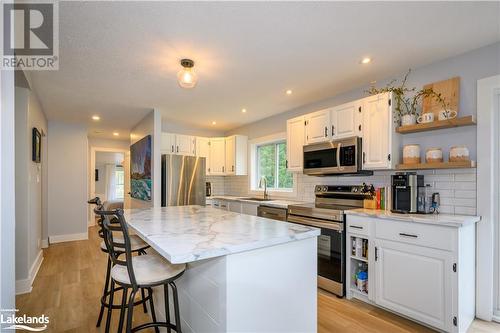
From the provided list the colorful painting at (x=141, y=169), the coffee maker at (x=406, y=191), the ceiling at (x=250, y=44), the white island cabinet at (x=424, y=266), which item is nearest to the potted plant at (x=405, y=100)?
the ceiling at (x=250, y=44)

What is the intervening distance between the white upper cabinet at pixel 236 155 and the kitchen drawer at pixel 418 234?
3.10 m

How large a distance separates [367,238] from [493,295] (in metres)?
1.07

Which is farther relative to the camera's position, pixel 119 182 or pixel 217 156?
pixel 119 182

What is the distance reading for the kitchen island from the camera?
51.8 inches

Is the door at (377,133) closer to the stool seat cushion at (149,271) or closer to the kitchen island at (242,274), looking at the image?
the kitchen island at (242,274)

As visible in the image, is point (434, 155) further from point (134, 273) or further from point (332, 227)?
point (134, 273)

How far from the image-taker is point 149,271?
159 centimetres

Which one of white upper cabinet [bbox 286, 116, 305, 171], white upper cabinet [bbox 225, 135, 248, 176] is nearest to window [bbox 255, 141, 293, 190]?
white upper cabinet [bbox 225, 135, 248, 176]

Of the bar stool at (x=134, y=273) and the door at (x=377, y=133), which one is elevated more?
the door at (x=377, y=133)

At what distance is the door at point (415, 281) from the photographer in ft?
6.67

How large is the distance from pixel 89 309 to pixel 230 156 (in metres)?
3.38

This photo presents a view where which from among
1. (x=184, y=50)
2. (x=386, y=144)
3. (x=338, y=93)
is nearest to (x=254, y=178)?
(x=338, y=93)

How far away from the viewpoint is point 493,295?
2.21 meters
